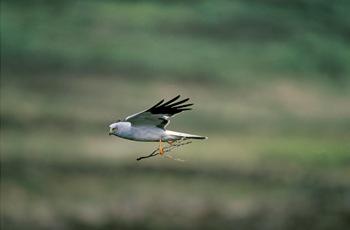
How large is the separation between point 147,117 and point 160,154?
8.25 feet

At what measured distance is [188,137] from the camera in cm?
1520

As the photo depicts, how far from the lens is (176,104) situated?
17.8m

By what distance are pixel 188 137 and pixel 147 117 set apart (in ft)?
6.78

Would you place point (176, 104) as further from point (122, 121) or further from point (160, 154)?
point (160, 154)

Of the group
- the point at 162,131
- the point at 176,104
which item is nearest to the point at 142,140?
the point at 162,131

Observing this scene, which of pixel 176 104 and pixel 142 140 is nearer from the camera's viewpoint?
pixel 142 140

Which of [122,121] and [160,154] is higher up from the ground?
[122,121]

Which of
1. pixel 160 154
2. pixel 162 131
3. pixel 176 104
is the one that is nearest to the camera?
pixel 160 154

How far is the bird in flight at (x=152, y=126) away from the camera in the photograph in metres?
15.7

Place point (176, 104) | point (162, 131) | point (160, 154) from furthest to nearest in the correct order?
point (176, 104), point (162, 131), point (160, 154)

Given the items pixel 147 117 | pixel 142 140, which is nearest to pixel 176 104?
pixel 147 117

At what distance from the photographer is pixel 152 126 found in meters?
16.6

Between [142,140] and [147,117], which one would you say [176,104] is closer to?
[147,117]

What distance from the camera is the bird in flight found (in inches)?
617
